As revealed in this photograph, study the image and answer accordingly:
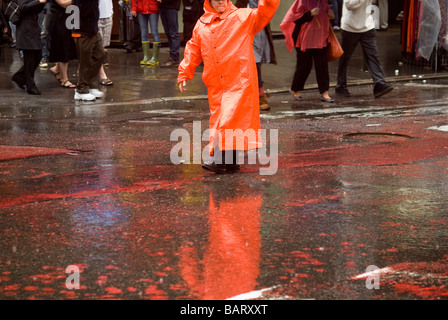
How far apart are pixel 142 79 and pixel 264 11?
8055mm

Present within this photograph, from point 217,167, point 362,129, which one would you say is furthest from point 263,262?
point 362,129

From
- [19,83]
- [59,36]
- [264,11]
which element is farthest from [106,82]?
[264,11]

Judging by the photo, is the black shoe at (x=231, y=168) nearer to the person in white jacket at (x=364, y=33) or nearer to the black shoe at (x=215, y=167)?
the black shoe at (x=215, y=167)

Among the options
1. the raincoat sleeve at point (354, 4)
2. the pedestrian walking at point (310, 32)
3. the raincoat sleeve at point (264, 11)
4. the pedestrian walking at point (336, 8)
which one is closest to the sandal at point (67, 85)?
the pedestrian walking at point (310, 32)

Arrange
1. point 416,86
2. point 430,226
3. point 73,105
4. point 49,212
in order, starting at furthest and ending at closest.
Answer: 1. point 416,86
2. point 73,105
3. point 49,212
4. point 430,226

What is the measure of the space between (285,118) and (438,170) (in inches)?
145

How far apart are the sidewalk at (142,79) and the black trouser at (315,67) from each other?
47.2 inches

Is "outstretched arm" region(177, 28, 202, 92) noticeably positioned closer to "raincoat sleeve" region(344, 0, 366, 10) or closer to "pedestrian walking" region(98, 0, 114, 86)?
"raincoat sleeve" region(344, 0, 366, 10)

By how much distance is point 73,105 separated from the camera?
12250 mm

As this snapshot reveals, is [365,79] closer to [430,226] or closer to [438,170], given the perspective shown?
[438,170]

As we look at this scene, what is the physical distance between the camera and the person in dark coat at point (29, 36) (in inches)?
485

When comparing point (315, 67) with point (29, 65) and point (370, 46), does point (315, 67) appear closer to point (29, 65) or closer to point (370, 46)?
point (370, 46)

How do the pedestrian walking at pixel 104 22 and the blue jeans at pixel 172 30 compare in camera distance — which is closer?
the pedestrian walking at pixel 104 22
